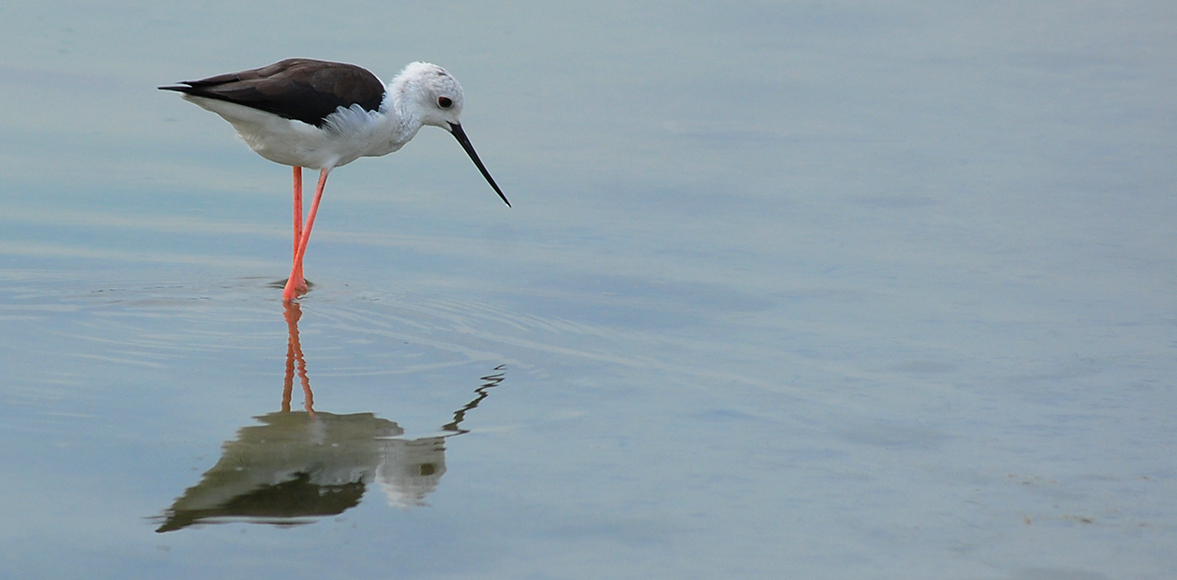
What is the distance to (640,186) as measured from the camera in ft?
29.9

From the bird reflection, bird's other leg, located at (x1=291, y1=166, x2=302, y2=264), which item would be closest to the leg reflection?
the bird reflection

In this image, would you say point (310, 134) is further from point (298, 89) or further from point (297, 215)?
point (297, 215)

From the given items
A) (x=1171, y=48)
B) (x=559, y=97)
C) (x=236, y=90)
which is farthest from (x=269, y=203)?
(x=1171, y=48)

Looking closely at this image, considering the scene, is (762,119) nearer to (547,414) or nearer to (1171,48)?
(1171,48)

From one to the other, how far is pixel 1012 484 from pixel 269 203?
16.7 feet

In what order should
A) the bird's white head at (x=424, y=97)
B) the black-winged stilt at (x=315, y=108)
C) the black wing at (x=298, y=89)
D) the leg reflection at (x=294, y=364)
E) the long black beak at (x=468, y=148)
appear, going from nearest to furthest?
the leg reflection at (x=294, y=364), the black wing at (x=298, y=89), the black-winged stilt at (x=315, y=108), the bird's white head at (x=424, y=97), the long black beak at (x=468, y=148)

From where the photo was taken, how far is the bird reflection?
4.57 m

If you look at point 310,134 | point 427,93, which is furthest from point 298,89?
point 427,93

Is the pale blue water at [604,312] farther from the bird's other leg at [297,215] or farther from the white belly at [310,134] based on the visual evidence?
the white belly at [310,134]

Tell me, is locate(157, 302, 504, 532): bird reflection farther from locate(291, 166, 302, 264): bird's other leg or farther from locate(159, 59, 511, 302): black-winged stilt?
locate(291, 166, 302, 264): bird's other leg

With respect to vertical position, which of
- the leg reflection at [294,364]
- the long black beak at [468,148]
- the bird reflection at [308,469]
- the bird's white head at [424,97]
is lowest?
the bird reflection at [308,469]

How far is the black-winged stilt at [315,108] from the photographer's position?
22.9 ft

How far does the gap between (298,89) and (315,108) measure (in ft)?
0.42

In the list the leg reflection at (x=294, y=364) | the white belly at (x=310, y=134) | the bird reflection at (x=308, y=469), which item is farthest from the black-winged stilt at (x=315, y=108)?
the bird reflection at (x=308, y=469)
